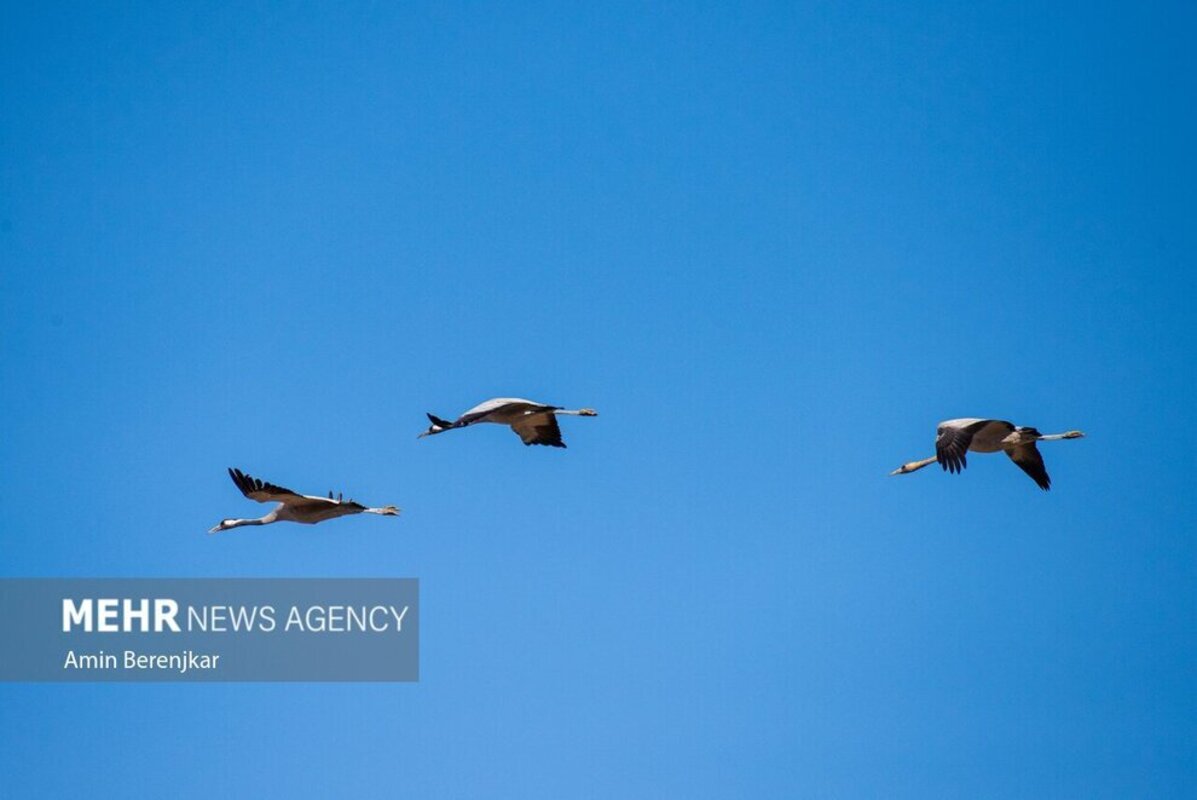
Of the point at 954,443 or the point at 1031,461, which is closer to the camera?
the point at 954,443

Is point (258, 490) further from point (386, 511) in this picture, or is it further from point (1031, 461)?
point (1031, 461)

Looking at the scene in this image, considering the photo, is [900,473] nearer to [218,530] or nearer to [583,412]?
[583,412]

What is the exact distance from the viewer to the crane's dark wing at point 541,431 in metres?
32.0

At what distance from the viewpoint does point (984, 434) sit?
29719mm

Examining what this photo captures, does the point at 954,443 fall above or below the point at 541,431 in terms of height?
below

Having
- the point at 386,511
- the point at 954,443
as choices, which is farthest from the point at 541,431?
the point at 954,443

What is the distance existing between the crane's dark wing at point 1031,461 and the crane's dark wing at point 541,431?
8.38 m

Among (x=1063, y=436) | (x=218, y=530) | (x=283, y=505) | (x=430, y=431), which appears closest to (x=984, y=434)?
→ (x=1063, y=436)

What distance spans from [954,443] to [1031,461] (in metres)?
3.77

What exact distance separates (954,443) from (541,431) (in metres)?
7.96

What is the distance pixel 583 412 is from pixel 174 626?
31.7 feet

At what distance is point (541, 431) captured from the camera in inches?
1266

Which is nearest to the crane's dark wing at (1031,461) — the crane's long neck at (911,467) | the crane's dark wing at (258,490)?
the crane's long neck at (911,467)

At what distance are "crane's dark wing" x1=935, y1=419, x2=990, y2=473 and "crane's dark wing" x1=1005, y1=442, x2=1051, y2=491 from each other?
283cm
